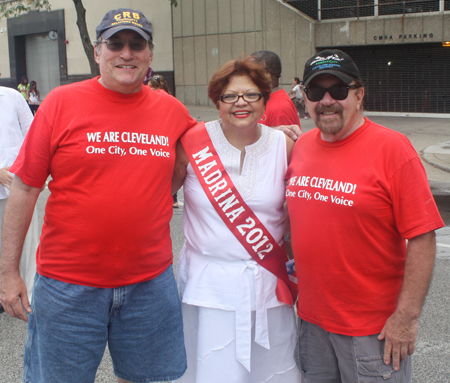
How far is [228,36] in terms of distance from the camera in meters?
21.4

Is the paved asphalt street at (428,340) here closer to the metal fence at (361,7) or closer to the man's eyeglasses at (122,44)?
the man's eyeglasses at (122,44)

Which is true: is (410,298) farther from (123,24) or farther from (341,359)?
(123,24)

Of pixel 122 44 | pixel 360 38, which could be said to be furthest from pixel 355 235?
pixel 360 38

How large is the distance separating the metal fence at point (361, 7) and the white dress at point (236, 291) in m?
19.3

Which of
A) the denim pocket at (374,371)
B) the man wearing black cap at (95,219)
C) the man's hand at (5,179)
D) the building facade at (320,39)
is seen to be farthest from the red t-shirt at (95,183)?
the building facade at (320,39)

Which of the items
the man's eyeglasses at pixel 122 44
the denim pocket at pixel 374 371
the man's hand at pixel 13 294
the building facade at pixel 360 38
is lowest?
the denim pocket at pixel 374 371

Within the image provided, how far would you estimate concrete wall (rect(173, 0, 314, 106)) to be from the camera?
67.4 feet

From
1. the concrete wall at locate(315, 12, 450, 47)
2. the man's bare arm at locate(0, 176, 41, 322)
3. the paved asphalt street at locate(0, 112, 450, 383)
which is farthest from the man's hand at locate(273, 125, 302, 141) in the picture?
the concrete wall at locate(315, 12, 450, 47)

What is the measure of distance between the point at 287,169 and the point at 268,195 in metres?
0.16

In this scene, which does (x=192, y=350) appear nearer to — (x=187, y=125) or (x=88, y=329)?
(x=88, y=329)

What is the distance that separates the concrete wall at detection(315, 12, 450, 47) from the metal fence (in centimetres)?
34

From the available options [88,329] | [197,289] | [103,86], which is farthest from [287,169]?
[88,329]

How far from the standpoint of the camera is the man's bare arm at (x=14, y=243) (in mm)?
2205

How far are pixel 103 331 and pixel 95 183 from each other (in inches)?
26.5
